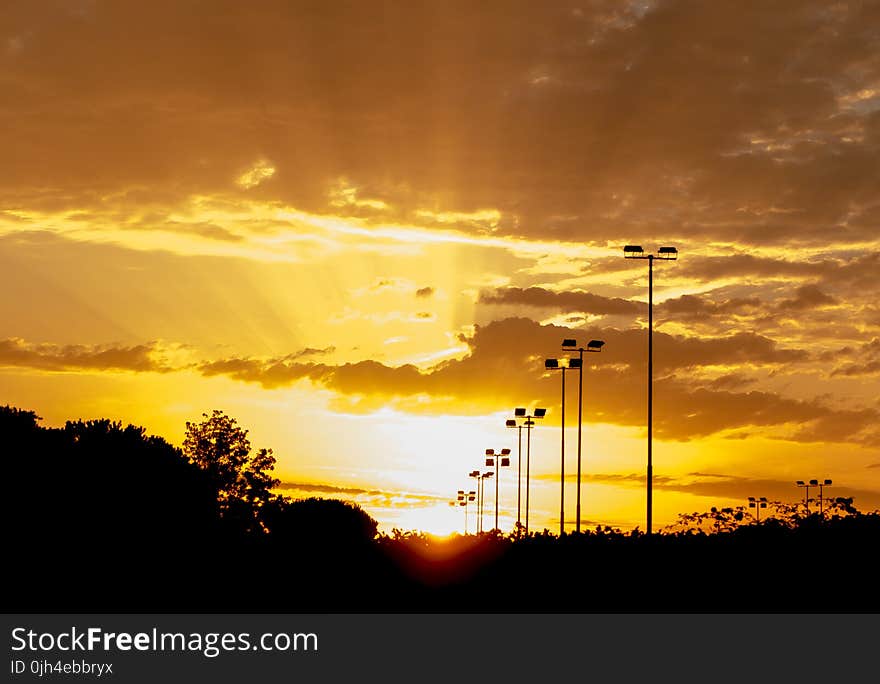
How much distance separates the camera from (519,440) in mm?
132000

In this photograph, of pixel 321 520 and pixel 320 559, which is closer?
pixel 320 559

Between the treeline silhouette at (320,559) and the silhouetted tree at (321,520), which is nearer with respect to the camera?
the treeline silhouette at (320,559)

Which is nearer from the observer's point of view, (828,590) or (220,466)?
(828,590)

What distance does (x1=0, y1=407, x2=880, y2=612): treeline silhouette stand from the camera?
157 feet

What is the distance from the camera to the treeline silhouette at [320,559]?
157 feet

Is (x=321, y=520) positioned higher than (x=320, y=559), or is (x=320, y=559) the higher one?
(x=321, y=520)

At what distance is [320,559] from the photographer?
65.8 metres

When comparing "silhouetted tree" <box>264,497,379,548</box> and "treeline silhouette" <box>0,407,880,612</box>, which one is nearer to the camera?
"treeline silhouette" <box>0,407,880,612</box>
